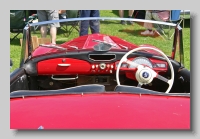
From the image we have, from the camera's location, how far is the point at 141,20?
10.8 feet

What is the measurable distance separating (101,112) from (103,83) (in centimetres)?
119

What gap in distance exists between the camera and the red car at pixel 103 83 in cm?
198

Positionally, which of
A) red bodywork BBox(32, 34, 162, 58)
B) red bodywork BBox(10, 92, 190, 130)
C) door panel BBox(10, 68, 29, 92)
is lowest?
red bodywork BBox(10, 92, 190, 130)

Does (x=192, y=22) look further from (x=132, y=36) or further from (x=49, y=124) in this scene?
(x=132, y=36)

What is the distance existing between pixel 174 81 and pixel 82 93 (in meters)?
1.04

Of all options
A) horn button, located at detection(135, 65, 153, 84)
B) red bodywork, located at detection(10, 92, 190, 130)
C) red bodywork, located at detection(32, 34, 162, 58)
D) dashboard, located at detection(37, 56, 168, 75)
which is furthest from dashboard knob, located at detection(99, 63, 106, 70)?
red bodywork, located at detection(10, 92, 190, 130)

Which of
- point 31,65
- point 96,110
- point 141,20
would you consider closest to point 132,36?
point 141,20

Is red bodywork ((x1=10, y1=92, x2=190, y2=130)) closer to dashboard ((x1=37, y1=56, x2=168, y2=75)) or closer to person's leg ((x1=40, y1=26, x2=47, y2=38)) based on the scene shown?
dashboard ((x1=37, y1=56, x2=168, y2=75))

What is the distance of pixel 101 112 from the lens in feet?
6.65

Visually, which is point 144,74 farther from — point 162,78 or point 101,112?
point 101,112

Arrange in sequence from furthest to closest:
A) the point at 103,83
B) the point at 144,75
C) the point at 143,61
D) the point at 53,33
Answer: the point at 53,33 → the point at 103,83 → the point at 143,61 → the point at 144,75

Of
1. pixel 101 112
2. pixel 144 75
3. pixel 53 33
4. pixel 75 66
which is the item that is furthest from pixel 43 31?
pixel 101 112

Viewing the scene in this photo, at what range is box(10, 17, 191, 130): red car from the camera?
6.50 feet

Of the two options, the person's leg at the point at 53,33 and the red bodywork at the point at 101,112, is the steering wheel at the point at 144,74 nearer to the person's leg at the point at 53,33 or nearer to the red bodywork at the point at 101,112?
the red bodywork at the point at 101,112
